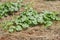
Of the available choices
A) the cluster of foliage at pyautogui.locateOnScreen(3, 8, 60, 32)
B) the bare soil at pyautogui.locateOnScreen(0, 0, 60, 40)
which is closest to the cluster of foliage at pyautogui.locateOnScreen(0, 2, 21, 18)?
the cluster of foliage at pyautogui.locateOnScreen(3, 8, 60, 32)

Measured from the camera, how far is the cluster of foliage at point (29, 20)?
4711 mm

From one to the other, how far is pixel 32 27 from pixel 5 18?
2.80ft

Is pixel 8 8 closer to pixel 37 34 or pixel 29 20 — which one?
pixel 29 20

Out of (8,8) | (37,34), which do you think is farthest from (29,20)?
(8,8)

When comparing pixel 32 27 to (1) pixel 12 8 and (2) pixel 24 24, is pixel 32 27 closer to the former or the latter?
(2) pixel 24 24

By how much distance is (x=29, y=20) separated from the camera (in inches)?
190

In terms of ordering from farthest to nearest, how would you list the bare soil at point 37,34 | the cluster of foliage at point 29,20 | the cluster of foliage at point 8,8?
1. the cluster of foliage at point 8,8
2. the cluster of foliage at point 29,20
3. the bare soil at point 37,34

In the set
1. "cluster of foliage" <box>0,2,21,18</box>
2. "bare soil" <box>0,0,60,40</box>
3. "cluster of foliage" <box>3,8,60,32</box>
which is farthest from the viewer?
"cluster of foliage" <box>0,2,21,18</box>

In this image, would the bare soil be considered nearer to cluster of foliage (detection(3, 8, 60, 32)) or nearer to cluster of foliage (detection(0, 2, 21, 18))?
cluster of foliage (detection(3, 8, 60, 32))

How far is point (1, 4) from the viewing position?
5.70 metres

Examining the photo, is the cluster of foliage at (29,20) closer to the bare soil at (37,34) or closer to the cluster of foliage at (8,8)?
the bare soil at (37,34)

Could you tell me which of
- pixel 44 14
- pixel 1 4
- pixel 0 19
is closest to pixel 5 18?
pixel 0 19

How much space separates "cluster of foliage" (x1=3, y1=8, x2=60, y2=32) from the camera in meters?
4.71

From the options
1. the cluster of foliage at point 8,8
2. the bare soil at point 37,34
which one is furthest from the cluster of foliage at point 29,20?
the cluster of foliage at point 8,8
